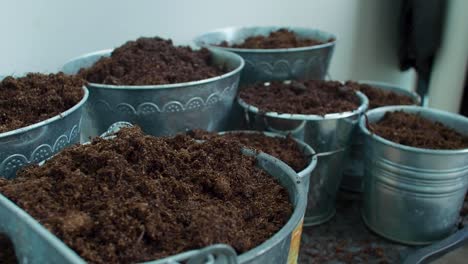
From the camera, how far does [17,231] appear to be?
55cm

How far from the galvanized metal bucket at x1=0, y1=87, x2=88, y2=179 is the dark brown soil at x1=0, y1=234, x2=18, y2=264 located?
0.63 feet

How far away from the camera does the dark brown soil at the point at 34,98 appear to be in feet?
2.73

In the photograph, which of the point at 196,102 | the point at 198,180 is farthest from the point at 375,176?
the point at 198,180

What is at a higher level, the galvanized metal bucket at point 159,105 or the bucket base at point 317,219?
the galvanized metal bucket at point 159,105

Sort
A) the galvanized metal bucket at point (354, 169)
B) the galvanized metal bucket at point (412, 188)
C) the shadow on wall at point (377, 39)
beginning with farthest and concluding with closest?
1. the shadow on wall at point (377, 39)
2. the galvanized metal bucket at point (354, 169)
3. the galvanized metal bucket at point (412, 188)

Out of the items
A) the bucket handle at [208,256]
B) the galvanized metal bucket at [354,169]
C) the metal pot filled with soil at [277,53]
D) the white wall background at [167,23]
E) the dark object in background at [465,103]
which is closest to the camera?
the bucket handle at [208,256]

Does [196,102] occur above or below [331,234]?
above

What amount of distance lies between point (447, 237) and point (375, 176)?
27 cm

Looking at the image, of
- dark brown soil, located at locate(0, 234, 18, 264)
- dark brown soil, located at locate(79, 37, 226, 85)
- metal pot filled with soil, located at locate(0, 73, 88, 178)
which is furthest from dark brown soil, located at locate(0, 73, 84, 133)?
dark brown soil, located at locate(0, 234, 18, 264)

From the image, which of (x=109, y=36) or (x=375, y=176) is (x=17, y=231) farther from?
(x=375, y=176)

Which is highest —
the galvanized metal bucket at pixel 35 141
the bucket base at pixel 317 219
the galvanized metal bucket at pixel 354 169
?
the galvanized metal bucket at pixel 35 141

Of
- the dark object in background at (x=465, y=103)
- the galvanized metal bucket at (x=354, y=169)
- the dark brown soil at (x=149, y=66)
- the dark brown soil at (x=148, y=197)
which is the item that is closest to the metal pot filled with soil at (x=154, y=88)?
the dark brown soil at (x=149, y=66)

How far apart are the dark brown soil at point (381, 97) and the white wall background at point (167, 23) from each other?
49 centimetres

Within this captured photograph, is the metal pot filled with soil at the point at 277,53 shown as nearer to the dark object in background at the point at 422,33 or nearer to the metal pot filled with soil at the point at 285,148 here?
the metal pot filled with soil at the point at 285,148
